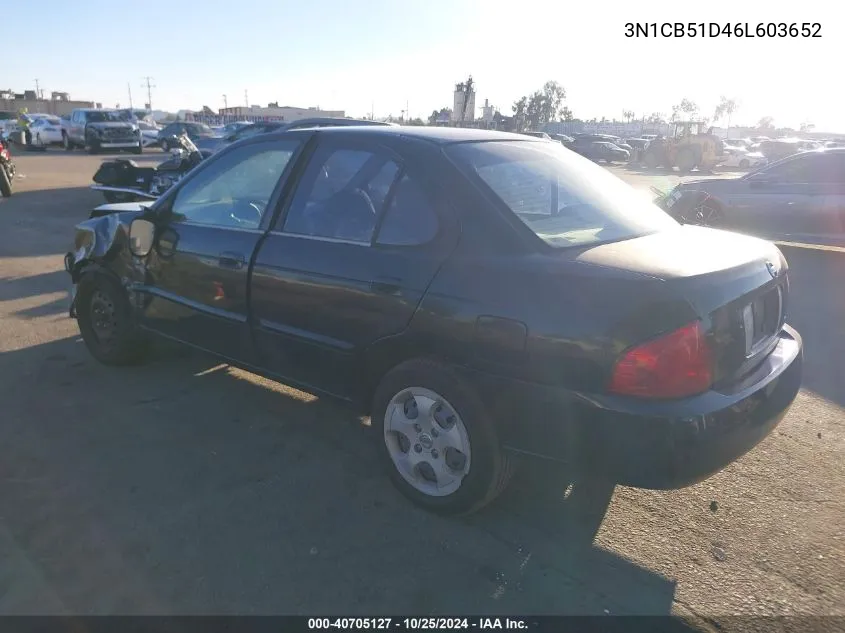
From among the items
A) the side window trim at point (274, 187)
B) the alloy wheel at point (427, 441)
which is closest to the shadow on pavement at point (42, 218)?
the side window trim at point (274, 187)

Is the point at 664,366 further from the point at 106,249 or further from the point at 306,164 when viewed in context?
the point at 106,249

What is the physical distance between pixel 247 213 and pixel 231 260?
32 centimetres

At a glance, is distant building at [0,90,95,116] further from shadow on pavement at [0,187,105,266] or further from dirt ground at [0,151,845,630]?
dirt ground at [0,151,845,630]

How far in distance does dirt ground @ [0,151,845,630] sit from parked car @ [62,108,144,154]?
96.0ft

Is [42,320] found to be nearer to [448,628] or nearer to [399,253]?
[399,253]

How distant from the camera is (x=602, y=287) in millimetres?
2455

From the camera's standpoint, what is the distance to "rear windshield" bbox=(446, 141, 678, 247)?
116 inches

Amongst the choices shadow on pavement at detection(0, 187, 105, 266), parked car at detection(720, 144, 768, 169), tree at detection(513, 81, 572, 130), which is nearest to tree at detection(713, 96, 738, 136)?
tree at detection(513, 81, 572, 130)

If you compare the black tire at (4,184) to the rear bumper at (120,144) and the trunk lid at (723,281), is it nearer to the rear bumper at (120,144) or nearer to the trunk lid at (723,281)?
the trunk lid at (723,281)

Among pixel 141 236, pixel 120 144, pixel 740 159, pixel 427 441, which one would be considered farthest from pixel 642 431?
pixel 740 159

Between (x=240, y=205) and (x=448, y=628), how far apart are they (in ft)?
8.80

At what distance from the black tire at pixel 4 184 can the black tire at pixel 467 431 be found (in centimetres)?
1522

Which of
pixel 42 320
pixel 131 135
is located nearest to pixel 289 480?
pixel 42 320

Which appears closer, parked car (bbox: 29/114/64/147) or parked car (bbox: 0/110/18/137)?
parked car (bbox: 29/114/64/147)
